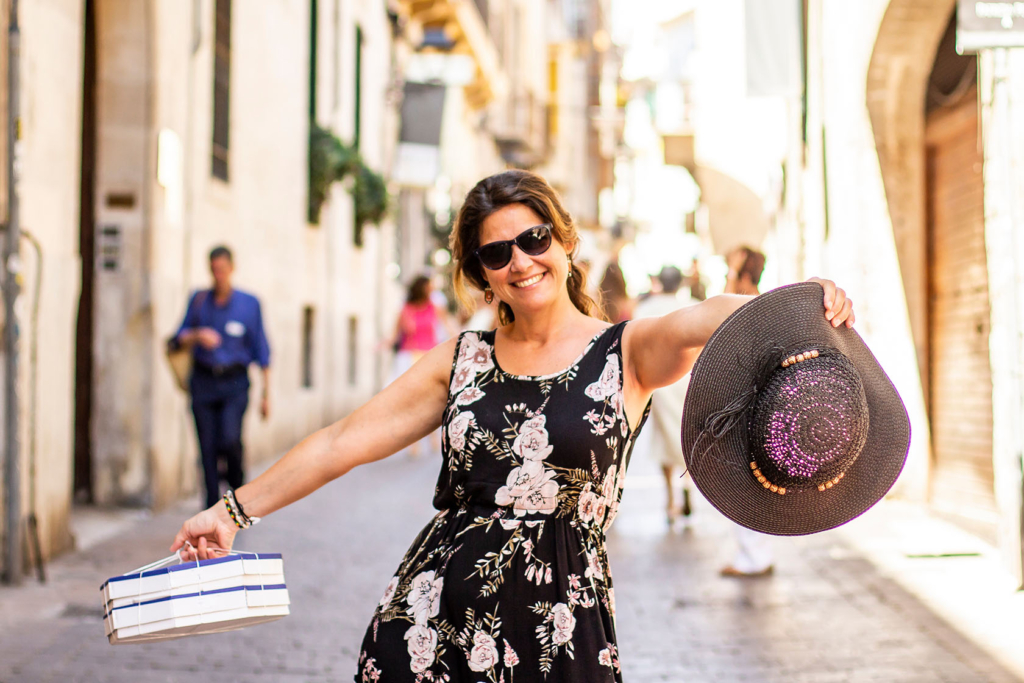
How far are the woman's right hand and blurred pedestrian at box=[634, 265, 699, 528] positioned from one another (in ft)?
16.7

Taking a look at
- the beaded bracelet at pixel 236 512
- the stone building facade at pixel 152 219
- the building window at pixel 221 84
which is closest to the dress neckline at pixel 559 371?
the beaded bracelet at pixel 236 512

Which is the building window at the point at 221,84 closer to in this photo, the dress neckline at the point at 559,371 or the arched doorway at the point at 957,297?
the arched doorway at the point at 957,297

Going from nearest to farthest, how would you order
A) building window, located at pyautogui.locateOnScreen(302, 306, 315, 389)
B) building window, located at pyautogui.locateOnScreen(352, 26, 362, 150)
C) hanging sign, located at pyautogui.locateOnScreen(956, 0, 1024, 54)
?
hanging sign, located at pyautogui.locateOnScreen(956, 0, 1024, 54) → building window, located at pyautogui.locateOnScreen(302, 306, 315, 389) → building window, located at pyautogui.locateOnScreen(352, 26, 362, 150)

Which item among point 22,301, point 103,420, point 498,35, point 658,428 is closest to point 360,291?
point 103,420

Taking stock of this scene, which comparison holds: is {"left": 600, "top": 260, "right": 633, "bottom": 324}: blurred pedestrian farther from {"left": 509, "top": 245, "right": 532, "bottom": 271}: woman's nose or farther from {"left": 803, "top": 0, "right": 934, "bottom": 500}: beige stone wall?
{"left": 509, "top": 245, "right": 532, "bottom": 271}: woman's nose

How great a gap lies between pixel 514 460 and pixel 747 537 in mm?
4717

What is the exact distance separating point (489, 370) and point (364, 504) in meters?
7.43

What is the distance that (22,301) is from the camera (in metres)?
6.59

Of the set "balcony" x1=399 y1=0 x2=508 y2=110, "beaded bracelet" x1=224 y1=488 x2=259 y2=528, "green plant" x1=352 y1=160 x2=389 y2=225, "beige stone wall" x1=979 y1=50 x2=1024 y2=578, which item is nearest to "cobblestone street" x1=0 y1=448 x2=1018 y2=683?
"beige stone wall" x1=979 y1=50 x2=1024 y2=578

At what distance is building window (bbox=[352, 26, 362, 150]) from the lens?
1788 centimetres

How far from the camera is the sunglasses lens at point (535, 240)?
261 cm

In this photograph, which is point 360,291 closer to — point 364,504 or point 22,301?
point 364,504

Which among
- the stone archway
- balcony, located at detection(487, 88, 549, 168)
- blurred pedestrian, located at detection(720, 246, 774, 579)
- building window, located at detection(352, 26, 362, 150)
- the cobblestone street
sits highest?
balcony, located at detection(487, 88, 549, 168)

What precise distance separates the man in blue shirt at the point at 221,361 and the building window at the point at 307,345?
7.51m
